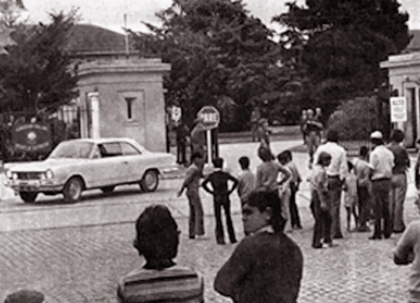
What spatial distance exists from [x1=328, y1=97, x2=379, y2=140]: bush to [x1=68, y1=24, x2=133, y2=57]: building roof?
38746 millimetres

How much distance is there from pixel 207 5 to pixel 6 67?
66.0 ft

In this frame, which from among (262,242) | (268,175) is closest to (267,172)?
(268,175)

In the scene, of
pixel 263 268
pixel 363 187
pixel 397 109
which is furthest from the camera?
pixel 397 109

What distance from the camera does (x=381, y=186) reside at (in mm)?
13211

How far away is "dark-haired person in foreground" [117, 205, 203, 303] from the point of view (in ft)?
14.6

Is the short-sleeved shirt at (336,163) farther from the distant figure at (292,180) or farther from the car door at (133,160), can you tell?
the car door at (133,160)

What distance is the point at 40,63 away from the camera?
41.1 m

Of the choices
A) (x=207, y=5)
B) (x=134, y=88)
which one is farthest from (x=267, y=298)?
(x=207, y=5)

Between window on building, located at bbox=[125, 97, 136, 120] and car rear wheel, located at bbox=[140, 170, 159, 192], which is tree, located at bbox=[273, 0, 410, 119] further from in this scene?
car rear wheel, located at bbox=[140, 170, 159, 192]

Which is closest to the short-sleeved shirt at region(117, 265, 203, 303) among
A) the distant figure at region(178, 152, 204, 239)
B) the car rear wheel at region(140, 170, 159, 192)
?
the distant figure at region(178, 152, 204, 239)

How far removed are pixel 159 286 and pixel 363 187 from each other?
951 cm

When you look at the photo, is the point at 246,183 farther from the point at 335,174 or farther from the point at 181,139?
the point at 181,139

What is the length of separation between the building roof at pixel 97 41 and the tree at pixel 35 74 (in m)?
28.8

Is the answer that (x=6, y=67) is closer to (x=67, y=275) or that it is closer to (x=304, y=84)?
(x=304, y=84)
